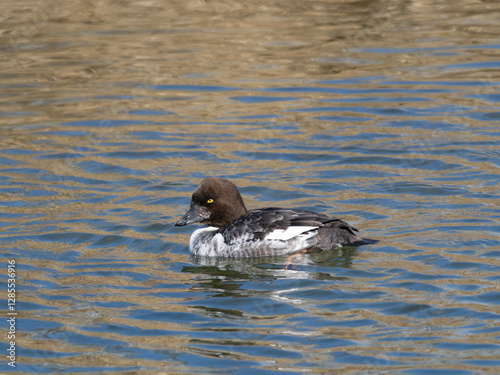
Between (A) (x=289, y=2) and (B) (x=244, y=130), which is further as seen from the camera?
(A) (x=289, y=2)

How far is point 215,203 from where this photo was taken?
1160cm

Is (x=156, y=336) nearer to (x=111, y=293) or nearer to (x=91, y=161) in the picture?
(x=111, y=293)

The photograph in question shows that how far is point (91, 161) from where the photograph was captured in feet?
48.4

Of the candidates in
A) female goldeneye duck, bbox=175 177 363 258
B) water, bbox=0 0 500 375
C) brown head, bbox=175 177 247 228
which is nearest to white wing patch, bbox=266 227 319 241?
female goldeneye duck, bbox=175 177 363 258

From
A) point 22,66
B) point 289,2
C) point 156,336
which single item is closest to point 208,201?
point 156,336

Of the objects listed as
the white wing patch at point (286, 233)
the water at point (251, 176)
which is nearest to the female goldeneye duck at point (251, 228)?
the white wing patch at point (286, 233)

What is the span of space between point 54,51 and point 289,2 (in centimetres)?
592

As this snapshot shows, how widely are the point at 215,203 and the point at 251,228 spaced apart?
820 mm

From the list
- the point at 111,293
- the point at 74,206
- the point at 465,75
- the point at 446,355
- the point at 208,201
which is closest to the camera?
the point at 446,355

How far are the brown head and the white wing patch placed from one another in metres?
0.89

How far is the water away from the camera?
852 cm

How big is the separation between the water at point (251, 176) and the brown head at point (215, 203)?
491 mm

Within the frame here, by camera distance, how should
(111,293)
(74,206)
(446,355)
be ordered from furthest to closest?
(74,206) < (111,293) < (446,355)

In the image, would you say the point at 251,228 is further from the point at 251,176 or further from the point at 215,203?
the point at 251,176
